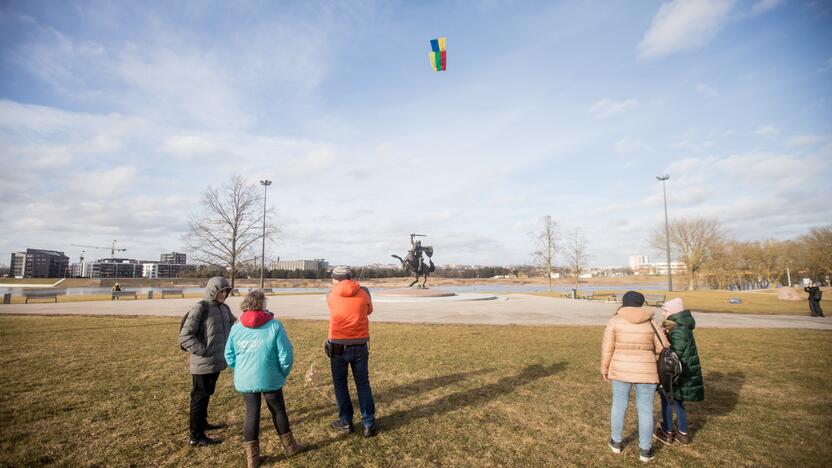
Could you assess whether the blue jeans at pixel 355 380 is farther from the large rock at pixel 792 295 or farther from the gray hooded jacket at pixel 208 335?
the large rock at pixel 792 295

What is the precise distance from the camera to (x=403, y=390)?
607 cm

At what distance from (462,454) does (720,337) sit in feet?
35.2

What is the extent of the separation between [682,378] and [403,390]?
3814 millimetres

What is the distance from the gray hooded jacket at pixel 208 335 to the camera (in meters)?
4.13

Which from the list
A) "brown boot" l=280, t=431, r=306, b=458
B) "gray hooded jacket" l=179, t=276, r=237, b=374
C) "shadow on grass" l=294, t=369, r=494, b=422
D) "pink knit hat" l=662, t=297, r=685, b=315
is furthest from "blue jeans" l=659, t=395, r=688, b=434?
"gray hooded jacket" l=179, t=276, r=237, b=374

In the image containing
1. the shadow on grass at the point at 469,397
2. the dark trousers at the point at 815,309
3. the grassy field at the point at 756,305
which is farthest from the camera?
the grassy field at the point at 756,305

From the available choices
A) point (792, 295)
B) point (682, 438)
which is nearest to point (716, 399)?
point (682, 438)

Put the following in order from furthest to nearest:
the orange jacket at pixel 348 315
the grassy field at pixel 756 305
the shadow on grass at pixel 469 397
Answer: the grassy field at pixel 756 305
the shadow on grass at pixel 469 397
the orange jacket at pixel 348 315

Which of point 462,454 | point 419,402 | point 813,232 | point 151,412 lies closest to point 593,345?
point 419,402

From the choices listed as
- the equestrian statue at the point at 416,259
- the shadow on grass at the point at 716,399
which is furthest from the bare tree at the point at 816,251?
the shadow on grass at the point at 716,399

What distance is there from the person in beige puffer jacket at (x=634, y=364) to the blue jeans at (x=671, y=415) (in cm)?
56

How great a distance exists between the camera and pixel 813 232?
156 feet

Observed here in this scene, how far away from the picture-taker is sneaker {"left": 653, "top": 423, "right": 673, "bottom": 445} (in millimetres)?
4294

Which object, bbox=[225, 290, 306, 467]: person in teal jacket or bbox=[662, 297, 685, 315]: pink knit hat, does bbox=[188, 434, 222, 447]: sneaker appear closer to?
bbox=[225, 290, 306, 467]: person in teal jacket
